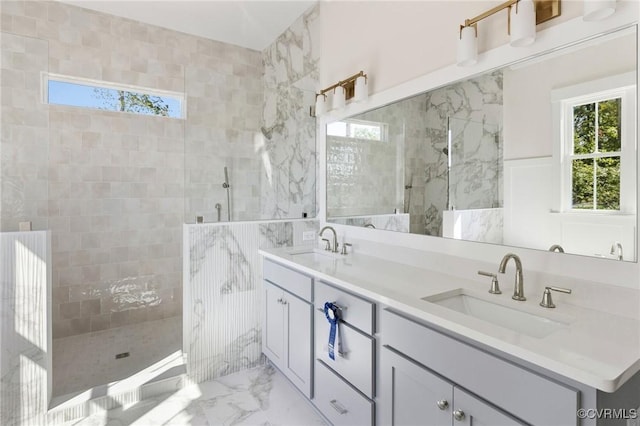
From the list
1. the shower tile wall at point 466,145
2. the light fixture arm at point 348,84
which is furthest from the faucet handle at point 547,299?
the light fixture arm at point 348,84

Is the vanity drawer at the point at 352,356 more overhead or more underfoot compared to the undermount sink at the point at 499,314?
more underfoot

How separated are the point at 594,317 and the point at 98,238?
12.0 ft

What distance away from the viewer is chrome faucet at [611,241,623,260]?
1232 mm

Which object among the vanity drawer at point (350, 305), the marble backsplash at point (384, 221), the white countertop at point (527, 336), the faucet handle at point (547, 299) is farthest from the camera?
the marble backsplash at point (384, 221)

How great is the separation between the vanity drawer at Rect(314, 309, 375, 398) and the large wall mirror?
712 millimetres

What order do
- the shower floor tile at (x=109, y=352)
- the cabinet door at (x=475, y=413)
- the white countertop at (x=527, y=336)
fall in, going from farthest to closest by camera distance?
1. the shower floor tile at (x=109, y=352)
2. the cabinet door at (x=475, y=413)
3. the white countertop at (x=527, y=336)

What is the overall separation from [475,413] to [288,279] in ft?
4.44

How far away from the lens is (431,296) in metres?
1.45

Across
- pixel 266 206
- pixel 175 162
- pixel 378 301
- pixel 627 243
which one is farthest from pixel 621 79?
pixel 175 162

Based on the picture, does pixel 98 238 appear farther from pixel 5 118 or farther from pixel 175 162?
pixel 5 118

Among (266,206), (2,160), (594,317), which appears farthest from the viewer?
(266,206)

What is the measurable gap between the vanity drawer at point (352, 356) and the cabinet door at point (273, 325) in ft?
1.67

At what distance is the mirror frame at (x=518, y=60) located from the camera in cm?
122

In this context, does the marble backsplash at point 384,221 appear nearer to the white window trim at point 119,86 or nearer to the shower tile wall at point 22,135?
the white window trim at point 119,86
